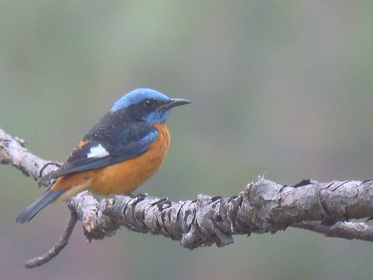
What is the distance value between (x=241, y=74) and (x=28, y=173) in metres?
6.39

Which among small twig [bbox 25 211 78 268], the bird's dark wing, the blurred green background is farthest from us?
the blurred green background

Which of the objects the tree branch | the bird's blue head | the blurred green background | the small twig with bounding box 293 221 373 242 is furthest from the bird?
the blurred green background

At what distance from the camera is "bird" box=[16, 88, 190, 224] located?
4020mm

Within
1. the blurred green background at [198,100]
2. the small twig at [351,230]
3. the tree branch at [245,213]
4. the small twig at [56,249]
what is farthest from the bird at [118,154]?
the blurred green background at [198,100]

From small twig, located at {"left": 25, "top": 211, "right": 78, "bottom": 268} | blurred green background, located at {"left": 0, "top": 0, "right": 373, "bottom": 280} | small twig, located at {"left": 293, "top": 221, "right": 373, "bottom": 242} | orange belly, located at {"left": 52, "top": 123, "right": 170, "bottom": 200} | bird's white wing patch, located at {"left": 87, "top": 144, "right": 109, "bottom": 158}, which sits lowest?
blurred green background, located at {"left": 0, "top": 0, "right": 373, "bottom": 280}

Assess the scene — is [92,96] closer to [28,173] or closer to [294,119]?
[294,119]

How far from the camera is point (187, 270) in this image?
912 cm

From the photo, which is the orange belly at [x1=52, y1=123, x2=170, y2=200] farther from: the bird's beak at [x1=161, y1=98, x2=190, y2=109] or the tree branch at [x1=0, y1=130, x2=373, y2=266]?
the tree branch at [x1=0, y1=130, x2=373, y2=266]

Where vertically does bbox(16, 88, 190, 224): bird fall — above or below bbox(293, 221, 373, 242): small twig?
below

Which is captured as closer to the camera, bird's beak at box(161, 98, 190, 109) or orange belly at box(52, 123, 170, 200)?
orange belly at box(52, 123, 170, 200)

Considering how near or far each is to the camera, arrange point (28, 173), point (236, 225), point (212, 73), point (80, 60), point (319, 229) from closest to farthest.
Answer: point (236, 225) → point (319, 229) → point (28, 173) → point (212, 73) → point (80, 60)

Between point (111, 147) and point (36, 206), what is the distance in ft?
1.74

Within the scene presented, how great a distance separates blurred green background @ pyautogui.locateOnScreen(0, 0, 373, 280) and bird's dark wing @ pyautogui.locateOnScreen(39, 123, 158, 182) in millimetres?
3697

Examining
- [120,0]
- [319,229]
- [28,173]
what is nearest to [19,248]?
[120,0]
